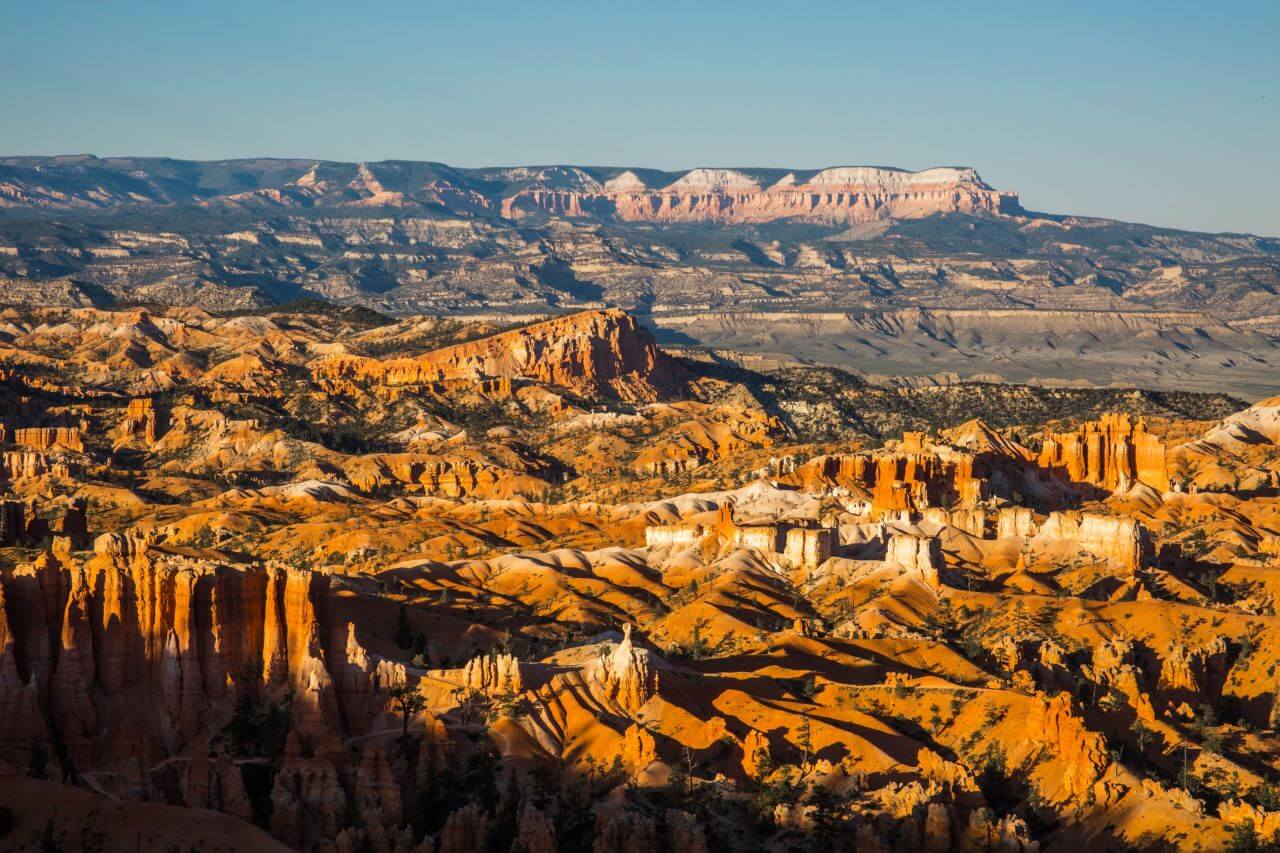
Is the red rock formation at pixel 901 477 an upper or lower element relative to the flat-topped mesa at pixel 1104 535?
lower

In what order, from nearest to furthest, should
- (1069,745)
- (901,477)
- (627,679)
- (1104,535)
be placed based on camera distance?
(1069,745), (627,679), (1104,535), (901,477)

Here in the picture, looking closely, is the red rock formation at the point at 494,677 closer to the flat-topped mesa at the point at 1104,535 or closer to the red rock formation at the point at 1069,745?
the red rock formation at the point at 1069,745

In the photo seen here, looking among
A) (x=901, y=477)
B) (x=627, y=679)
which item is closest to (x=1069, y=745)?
(x=627, y=679)

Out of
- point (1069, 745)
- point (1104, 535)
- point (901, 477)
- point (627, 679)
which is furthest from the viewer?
point (901, 477)

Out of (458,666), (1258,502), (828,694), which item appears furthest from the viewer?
(1258,502)

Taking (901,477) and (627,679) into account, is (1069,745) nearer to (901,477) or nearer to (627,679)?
(627,679)

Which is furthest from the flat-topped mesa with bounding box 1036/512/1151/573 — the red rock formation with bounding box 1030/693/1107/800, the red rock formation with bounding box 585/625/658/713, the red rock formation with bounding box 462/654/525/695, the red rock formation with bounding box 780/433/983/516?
the red rock formation with bounding box 462/654/525/695

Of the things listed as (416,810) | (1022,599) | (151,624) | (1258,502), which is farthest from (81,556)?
(1258,502)

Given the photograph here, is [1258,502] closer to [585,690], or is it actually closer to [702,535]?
[702,535]

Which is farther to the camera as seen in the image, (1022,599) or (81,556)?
(1022,599)

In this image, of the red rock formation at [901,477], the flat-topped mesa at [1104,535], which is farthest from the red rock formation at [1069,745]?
the red rock formation at [901,477]

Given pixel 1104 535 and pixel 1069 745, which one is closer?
pixel 1069 745
